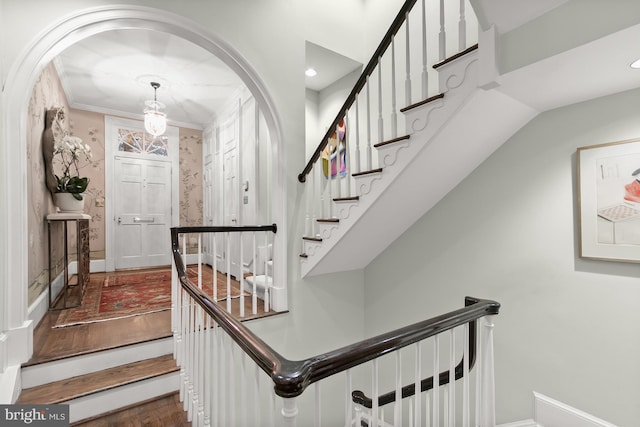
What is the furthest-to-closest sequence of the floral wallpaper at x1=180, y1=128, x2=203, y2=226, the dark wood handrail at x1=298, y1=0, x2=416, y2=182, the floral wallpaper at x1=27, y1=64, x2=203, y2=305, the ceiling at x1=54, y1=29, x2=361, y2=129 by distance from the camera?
the floral wallpaper at x1=180, y1=128, x2=203, y2=226
the ceiling at x1=54, y1=29, x2=361, y2=129
the floral wallpaper at x1=27, y1=64, x2=203, y2=305
the dark wood handrail at x1=298, y1=0, x2=416, y2=182

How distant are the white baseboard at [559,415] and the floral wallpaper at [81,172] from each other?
13.4ft

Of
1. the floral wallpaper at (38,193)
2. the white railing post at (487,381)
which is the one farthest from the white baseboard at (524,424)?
the floral wallpaper at (38,193)

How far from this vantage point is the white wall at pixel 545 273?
74.8 inches

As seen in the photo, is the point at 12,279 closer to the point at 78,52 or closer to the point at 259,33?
the point at 259,33

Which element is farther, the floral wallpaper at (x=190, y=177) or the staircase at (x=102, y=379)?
the floral wallpaper at (x=190, y=177)

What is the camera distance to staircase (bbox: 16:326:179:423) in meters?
1.87

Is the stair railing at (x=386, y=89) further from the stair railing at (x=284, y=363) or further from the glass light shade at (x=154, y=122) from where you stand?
the glass light shade at (x=154, y=122)

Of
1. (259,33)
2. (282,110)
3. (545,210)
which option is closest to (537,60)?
(545,210)

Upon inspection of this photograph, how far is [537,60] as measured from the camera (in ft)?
4.87

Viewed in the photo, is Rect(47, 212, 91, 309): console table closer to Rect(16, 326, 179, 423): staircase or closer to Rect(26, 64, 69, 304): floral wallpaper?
Rect(26, 64, 69, 304): floral wallpaper

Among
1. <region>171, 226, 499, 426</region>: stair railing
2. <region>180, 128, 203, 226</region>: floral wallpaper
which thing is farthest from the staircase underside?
<region>180, 128, 203, 226</region>: floral wallpaper

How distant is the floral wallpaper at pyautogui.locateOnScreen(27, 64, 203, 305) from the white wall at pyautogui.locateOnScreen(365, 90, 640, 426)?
3.63 meters

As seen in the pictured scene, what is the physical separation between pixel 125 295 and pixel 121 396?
1.86m

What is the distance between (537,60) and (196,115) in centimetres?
526
